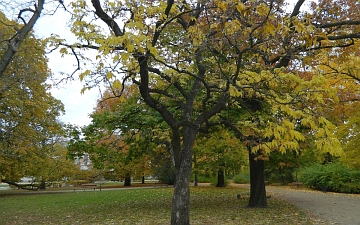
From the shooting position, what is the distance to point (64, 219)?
36.6ft

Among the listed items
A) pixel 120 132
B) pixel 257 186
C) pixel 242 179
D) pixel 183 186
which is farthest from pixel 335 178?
pixel 183 186

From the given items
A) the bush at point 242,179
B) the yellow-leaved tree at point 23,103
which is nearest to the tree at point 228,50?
the yellow-leaved tree at point 23,103

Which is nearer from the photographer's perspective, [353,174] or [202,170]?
[353,174]

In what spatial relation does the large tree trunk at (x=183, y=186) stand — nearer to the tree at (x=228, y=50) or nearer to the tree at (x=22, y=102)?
the tree at (x=228, y=50)

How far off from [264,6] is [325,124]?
2247 millimetres

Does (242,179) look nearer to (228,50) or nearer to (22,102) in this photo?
(22,102)

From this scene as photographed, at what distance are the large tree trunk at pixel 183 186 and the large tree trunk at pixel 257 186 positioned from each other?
519 centimetres

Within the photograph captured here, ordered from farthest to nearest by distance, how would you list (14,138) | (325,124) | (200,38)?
(14,138), (200,38), (325,124)

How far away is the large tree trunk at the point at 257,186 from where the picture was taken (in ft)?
41.9

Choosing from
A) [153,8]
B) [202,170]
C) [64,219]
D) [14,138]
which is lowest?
[64,219]

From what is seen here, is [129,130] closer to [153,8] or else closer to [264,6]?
[153,8]

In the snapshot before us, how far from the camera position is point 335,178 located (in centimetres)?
2395

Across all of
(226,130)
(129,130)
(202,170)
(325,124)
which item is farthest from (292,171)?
(325,124)

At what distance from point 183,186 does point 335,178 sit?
1998 centimetres
